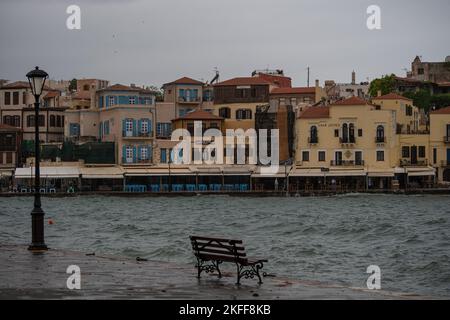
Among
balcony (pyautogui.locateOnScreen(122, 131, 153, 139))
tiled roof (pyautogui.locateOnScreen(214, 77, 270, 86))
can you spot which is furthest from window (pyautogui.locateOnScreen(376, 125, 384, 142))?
balcony (pyautogui.locateOnScreen(122, 131, 153, 139))

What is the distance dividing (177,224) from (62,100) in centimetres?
5671

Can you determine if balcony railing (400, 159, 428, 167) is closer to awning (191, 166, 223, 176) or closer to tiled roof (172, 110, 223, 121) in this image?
awning (191, 166, 223, 176)

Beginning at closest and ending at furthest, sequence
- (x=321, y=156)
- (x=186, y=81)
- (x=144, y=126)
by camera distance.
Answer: (x=321, y=156) → (x=144, y=126) → (x=186, y=81)

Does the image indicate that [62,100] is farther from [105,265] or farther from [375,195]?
[105,265]

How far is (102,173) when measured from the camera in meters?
89.1

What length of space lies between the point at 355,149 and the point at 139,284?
232 feet

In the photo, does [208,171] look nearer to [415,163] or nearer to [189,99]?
[189,99]

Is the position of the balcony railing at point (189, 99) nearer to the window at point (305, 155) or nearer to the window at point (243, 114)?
the window at point (243, 114)

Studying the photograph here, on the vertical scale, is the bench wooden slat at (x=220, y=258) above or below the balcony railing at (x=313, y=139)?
below

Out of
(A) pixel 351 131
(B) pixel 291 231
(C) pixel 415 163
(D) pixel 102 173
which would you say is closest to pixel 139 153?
(D) pixel 102 173

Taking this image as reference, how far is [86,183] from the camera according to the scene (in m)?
89.7

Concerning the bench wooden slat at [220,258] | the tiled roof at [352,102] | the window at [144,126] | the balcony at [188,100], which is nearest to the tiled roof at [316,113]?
the tiled roof at [352,102]

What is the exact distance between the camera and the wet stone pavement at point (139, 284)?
16.5 meters
